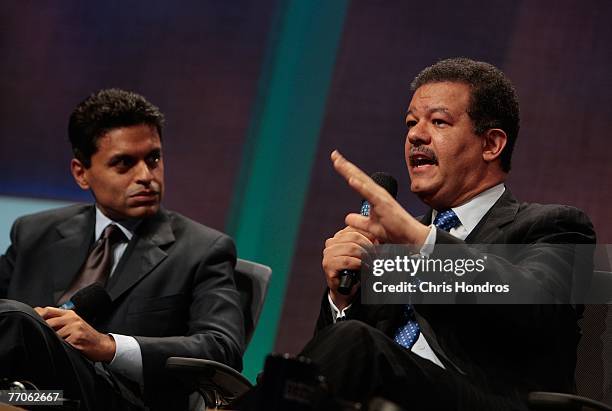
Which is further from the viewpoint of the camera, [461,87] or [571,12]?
[571,12]

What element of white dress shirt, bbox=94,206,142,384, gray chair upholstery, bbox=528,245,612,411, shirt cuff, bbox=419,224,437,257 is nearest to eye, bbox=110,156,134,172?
white dress shirt, bbox=94,206,142,384

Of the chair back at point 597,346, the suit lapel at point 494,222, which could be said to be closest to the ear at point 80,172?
the suit lapel at point 494,222

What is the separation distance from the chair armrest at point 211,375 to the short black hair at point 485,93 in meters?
0.84

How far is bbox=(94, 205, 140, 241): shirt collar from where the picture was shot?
2.80 metres

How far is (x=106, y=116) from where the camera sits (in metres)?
2.88

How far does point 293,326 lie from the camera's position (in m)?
3.62

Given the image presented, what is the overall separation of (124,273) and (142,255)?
0.08 metres

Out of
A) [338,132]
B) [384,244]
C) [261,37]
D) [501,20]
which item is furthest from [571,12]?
[384,244]

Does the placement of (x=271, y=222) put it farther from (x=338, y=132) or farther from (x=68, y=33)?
(x=68, y=33)

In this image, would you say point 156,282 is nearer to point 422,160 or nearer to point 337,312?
point 337,312

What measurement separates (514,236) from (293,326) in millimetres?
1741

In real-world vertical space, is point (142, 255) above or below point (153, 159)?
below

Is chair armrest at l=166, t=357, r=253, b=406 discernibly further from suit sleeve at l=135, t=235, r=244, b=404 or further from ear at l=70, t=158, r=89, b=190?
ear at l=70, t=158, r=89, b=190

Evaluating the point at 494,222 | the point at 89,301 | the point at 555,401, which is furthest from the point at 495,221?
the point at 89,301
